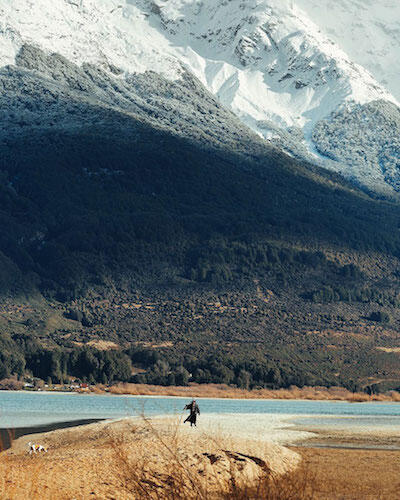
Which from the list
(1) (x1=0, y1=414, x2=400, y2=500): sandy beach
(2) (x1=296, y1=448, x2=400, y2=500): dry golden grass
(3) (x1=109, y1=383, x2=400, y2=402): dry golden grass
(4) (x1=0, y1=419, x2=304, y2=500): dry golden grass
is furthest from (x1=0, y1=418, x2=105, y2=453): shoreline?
(3) (x1=109, y1=383, x2=400, y2=402): dry golden grass

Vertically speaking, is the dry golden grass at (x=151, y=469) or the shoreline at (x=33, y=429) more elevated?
the shoreline at (x=33, y=429)

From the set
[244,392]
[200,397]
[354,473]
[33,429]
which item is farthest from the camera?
[244,392]

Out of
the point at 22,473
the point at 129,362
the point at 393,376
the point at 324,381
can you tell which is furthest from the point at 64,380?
the point at 22,473

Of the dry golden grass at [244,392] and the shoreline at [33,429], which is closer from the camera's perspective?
the shoreline at [33,429]

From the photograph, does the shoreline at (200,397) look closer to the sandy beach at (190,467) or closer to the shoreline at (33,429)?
the shoreline at (33,429)

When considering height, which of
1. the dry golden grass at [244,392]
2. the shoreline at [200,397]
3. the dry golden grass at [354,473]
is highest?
the dry golden grass at [244,392]

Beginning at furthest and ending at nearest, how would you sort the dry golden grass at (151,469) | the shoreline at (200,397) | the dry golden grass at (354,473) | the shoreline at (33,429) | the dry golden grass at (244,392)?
the dry golden grass at (244,392) < the shoreline at (200,397) < the shoreline at (33,429) < the dry golden grass at (354,473) < the dry golden grass at (151,469)

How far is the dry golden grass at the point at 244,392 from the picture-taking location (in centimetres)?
16325

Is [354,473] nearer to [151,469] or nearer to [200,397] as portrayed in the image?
[151,469]

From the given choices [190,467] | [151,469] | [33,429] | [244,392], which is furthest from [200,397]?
[151,469]

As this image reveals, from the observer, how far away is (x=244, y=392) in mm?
173750

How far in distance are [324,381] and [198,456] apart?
154 m

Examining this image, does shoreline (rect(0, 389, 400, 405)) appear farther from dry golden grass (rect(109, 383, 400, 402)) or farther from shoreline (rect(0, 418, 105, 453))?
shoreline (rect(0, 418, 105, 453))

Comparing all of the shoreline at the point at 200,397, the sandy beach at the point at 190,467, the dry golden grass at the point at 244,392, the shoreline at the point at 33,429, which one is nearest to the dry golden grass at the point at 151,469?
the sandy beach at the point at 190,467
